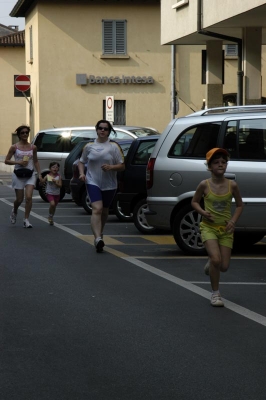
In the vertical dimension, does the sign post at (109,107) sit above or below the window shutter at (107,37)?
below

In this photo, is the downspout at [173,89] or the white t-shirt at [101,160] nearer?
the white t-shirt at [101,160]

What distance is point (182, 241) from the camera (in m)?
13.6

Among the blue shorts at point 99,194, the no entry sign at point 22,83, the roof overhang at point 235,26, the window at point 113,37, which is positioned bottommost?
the blue shorts at point 99,194

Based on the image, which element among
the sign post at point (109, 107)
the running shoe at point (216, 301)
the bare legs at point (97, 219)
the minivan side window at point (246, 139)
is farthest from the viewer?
the sign post at point (109, 107)

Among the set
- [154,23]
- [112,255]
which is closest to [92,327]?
[112,255]

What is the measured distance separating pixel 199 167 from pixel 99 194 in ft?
5.22

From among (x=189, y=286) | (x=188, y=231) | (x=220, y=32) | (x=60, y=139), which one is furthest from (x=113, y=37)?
(x=189, y=286)

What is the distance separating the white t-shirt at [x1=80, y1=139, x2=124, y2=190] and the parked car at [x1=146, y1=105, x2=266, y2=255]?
680 mm

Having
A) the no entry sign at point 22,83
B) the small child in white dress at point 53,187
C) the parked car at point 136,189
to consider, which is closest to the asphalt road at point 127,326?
the parked car at point 136,189

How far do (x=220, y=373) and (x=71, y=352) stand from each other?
116 cm

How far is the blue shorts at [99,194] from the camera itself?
14.3 metres

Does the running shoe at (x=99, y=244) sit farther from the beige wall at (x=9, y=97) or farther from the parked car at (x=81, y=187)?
the beige wall at (x=9, y=97)

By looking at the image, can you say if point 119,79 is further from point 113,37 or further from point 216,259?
point 216,259

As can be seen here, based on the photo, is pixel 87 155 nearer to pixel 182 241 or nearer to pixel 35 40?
pixel 182 241
